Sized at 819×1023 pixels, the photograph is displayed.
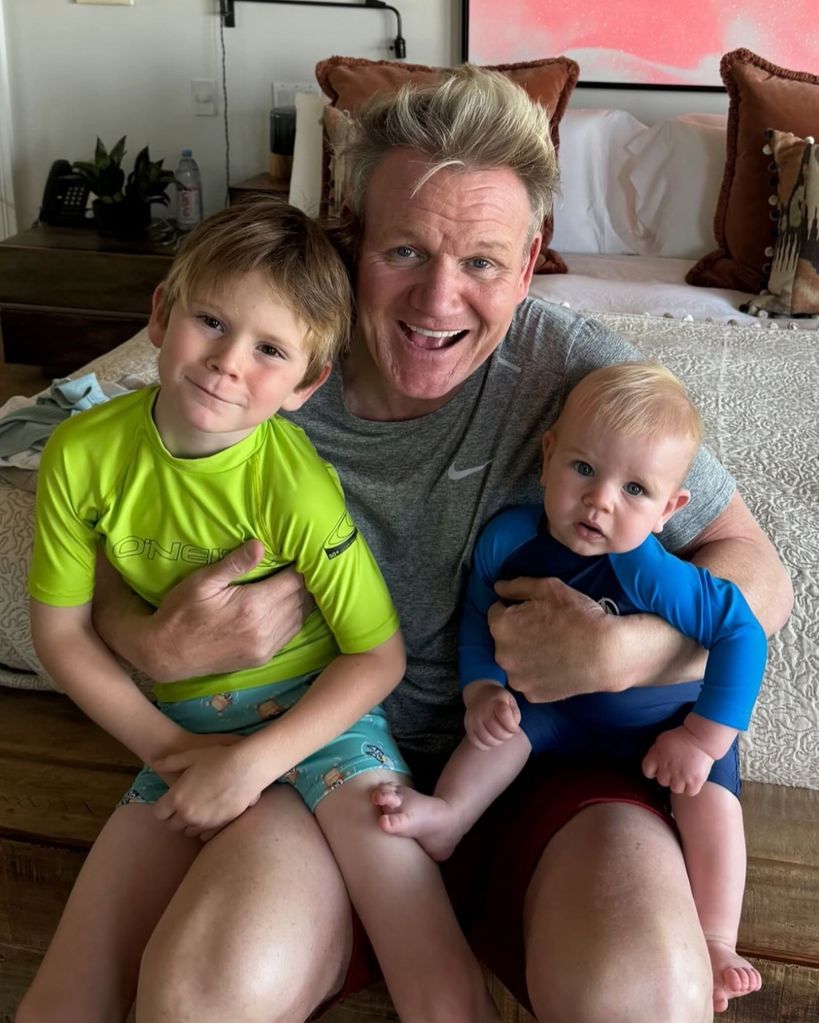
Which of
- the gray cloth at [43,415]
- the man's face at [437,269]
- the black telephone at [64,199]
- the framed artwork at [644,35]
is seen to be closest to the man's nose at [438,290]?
the man's face at [437,269]

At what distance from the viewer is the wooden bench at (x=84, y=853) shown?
119cm

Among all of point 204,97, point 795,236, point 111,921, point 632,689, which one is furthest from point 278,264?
point 204,97

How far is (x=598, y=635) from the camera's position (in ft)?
3.59

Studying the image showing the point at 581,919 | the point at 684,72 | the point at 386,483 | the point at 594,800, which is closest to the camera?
the point at 581,919

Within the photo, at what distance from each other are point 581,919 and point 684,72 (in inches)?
125

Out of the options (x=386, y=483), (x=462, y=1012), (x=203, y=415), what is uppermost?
(x=203, y=415)

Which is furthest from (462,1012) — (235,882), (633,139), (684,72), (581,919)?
(684,72)

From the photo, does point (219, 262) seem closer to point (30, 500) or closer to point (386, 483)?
point (386, 483)

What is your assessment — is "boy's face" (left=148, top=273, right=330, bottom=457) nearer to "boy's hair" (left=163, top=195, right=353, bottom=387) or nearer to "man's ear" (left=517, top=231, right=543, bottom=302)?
"boy's hair" (left=163, top=195, right=353, bottom=387)

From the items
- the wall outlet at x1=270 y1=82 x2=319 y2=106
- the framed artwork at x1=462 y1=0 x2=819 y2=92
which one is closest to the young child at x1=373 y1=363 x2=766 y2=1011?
the framed artwork at x1=462 y1=0 x2=819 y2=92

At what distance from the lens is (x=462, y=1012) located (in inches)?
39.3

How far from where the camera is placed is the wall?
3.61 m

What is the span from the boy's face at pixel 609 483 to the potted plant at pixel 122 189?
286 centimetres

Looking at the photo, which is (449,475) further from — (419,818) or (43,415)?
(43,415)
